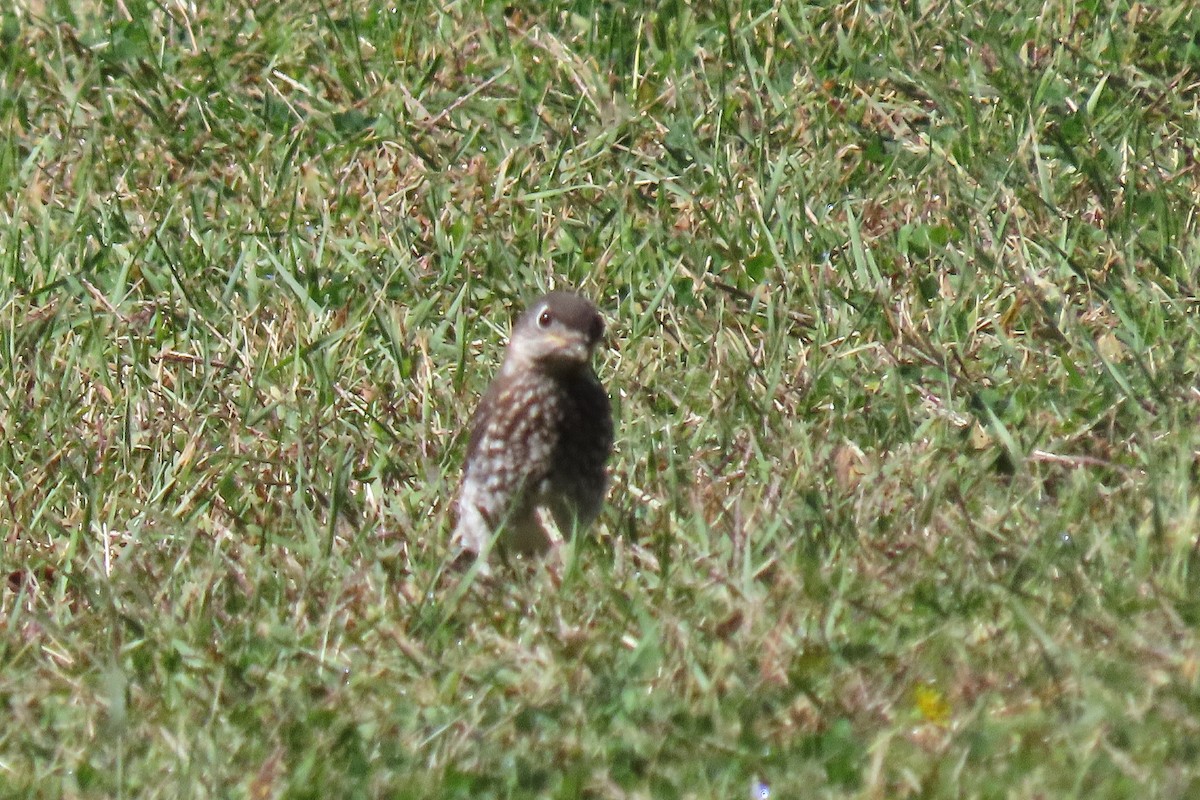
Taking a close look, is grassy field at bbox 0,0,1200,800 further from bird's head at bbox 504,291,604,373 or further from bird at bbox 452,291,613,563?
bird's head at bbox 504,291,604,373

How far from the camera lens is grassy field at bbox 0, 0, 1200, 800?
15.5 feet

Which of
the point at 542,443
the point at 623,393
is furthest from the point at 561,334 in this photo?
the point at 623,393

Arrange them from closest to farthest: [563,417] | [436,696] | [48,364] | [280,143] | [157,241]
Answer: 1. [436,696]
2. [563,417]
3. [48,364]
4. [157,241]
5. [280,143]

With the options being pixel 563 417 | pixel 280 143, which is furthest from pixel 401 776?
pixel 280 143

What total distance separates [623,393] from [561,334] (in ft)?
→ 3.66

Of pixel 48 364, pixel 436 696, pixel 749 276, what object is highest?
pixel 436 696

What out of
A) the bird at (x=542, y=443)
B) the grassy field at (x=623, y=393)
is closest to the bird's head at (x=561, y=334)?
the bird at (x=542, y=443)

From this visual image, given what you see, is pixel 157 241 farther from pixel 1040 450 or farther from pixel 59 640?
pixel 1040 450

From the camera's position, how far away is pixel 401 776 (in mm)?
4613

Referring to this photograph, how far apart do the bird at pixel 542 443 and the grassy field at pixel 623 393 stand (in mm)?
187

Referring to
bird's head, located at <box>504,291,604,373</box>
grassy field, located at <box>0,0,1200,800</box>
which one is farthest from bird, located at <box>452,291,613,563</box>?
grassy field, located at <box>0,0,1200,800</box>

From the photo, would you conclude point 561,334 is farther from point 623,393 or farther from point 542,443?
point 623,393

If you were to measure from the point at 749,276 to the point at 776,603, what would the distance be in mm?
2607

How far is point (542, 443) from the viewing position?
612cm
